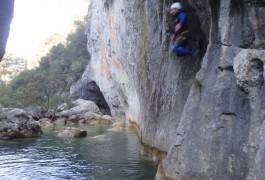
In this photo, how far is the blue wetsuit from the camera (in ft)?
43.1

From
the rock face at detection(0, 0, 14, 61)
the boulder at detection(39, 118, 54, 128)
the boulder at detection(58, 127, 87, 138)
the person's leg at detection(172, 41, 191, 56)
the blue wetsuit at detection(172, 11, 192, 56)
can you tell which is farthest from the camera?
the boulder at detection(39, 118, 54, 128)

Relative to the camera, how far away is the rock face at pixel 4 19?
8.27 m

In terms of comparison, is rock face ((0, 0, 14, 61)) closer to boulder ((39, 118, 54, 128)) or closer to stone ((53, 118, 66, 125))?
boulder ((39, 118, 54, 128))

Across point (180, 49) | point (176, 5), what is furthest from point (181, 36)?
point (176, 5)

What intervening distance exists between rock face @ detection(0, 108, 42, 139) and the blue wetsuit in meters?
16.0

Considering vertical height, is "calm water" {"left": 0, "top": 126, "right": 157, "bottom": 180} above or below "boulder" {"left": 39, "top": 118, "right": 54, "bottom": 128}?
below

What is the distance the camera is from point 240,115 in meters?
8.91

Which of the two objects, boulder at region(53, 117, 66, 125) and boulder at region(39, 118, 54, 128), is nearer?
boulder at region(39, 118, 54, 128)

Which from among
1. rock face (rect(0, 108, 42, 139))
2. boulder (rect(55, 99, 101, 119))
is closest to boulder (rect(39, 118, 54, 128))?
boulder (rect(55, 99, 101, 119))

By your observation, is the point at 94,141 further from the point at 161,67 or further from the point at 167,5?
the point at 167,5

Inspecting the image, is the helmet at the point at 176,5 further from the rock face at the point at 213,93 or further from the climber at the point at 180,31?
Answer: the rock face at the point at 213,93

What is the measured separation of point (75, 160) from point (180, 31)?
300 inches

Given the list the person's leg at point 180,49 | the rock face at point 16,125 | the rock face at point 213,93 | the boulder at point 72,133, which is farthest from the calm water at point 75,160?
the person's leg at point 180,49

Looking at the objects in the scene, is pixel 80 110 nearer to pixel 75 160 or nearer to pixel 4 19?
pixel 75 160
